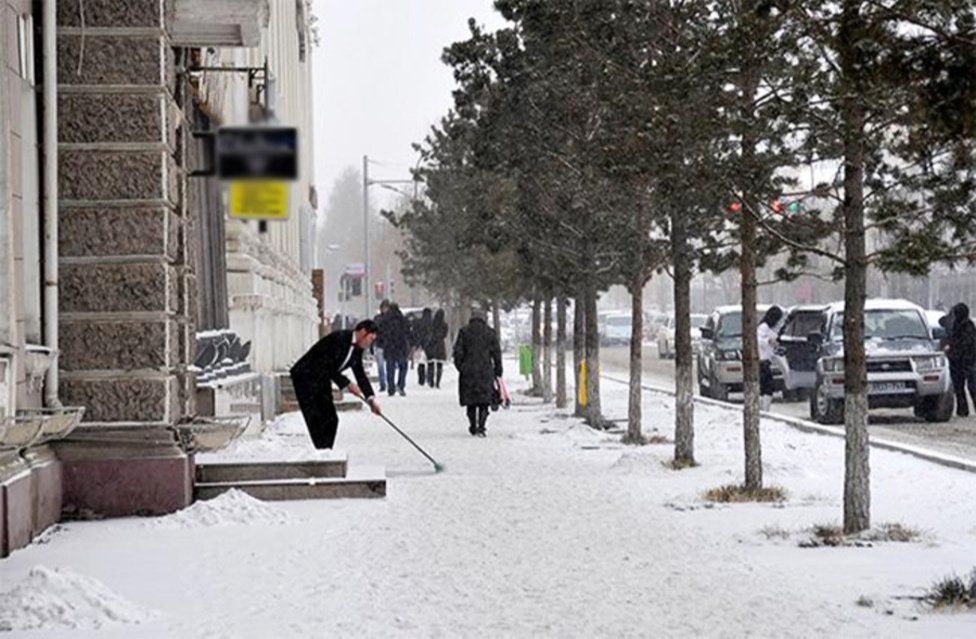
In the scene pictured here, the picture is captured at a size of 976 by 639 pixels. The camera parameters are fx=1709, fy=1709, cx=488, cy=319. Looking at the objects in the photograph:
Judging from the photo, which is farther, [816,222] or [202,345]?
[202,345]

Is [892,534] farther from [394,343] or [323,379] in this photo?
[394,343]

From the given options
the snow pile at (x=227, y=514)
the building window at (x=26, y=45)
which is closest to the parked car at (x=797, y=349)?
the snow pile at (x=227, y=514)

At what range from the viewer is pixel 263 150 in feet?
7.37

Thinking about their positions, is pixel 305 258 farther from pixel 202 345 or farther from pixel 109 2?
pixel 109 2

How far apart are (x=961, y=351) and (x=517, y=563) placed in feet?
59.4

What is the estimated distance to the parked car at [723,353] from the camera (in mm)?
34656

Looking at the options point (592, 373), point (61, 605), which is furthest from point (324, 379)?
point (592, 373)

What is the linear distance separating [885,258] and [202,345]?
8.85m

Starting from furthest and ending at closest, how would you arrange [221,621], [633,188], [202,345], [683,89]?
[633,188] < [202,345] < [683,89] < [221,621]

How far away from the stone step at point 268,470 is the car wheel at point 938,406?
1329 centimetres

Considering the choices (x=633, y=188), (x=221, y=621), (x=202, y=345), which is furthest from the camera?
(x=633, y=188)

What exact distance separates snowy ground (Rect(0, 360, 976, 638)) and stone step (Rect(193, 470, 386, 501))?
23 centimetres

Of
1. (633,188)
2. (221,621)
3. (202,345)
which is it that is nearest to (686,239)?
(633,188)

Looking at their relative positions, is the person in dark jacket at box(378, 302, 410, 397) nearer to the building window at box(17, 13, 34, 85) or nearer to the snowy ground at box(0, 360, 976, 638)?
the snowy ground at box(0, 360, 976, 638)
